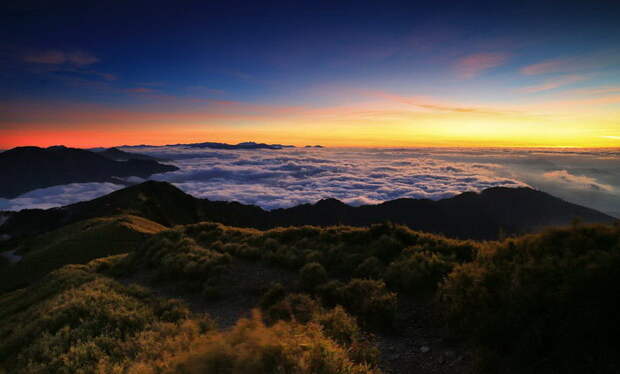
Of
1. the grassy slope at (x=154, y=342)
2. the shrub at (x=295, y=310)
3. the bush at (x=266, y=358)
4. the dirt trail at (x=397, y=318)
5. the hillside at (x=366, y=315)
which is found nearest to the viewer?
the bush at (x=266, y=358)

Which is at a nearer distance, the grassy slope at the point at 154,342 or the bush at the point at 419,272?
the grassy slope at the point at 154,342

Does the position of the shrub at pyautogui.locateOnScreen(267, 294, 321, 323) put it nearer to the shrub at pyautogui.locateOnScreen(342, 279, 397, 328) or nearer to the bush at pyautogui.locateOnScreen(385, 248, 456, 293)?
the shrub at pyautogui.locateOnScreen(342, 279, 397, 328)

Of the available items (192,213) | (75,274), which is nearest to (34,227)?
(192,213)

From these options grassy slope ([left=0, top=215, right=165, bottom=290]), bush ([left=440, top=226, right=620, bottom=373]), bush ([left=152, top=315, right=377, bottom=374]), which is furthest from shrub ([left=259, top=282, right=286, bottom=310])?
grassy slope ([left=0, top=215, right=165, bottom=290])

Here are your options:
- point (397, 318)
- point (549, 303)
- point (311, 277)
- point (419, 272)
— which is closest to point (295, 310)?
point (311, 277)

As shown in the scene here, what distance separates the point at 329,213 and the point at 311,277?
16491cm

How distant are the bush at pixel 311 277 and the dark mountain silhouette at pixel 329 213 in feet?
282

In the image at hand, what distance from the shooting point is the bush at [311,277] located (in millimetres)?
9844

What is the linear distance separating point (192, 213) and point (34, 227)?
6022 cm

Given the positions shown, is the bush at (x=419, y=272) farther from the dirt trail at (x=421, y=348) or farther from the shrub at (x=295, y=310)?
the shrub at (x=295, y=310)

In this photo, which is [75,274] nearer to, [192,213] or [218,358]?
[218,358]

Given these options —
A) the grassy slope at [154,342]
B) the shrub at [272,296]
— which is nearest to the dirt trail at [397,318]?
the shrub at [272,296]

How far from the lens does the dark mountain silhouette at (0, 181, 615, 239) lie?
347 ft

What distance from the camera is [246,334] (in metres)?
4.86
